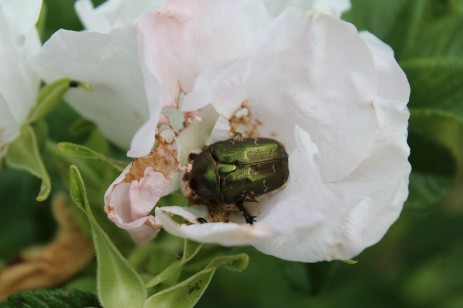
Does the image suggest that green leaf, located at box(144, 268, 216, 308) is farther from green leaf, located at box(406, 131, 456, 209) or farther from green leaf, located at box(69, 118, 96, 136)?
green leaf, located at box(406, 131, 456, 209)

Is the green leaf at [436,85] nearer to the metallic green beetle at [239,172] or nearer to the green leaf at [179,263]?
the metallic green beetle at [239,172]

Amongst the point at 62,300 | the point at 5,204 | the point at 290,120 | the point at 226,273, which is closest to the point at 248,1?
the point at 290,120

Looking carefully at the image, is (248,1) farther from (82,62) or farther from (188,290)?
(188,290)

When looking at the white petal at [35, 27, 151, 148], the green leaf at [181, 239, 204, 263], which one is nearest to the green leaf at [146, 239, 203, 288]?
the green leaf at [181, 239, 204, 263]

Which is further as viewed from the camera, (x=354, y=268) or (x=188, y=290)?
(x=354, y=268)

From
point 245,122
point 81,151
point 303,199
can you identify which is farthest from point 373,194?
point 81,151

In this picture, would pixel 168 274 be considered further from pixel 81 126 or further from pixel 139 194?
pixel 81 126

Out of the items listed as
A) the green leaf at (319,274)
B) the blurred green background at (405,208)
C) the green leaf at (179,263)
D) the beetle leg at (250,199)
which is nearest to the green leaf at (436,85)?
the blurred green background at (405,208)
